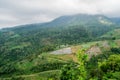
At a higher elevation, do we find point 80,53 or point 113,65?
point 80,53

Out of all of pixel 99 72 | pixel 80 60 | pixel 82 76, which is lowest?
pixel 99 72

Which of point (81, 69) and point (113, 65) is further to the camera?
point (113, 65)

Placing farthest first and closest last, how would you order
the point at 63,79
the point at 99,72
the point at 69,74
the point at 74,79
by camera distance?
the point at 99,72
the point at 63,79
the point at 69,74
the point at 74,79

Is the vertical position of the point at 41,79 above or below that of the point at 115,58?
below

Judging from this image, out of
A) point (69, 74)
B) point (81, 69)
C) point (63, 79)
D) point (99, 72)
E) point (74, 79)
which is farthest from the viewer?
point (99, 72)

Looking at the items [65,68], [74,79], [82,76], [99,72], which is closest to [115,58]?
[99,72]

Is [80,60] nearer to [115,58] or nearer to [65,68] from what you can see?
[65,68]

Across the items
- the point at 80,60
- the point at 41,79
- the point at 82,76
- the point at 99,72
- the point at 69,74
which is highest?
the point at 80,60

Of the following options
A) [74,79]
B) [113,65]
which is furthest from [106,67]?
[74,79]

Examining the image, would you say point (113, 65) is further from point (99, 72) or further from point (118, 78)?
point (118, 78)
